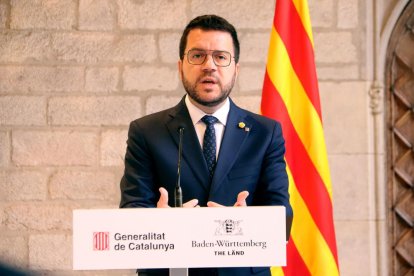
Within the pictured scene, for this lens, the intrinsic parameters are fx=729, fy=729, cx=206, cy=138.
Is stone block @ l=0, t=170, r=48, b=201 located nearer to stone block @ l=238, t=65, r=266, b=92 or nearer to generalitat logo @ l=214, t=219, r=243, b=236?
stone block @ l=238, t=65, r=266, b=92

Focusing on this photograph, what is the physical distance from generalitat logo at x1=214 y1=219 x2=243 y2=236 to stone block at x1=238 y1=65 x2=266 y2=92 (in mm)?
2233

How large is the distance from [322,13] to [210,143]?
1.90 m

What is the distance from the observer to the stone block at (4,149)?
3686 mm

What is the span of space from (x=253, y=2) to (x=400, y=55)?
2.71 ft

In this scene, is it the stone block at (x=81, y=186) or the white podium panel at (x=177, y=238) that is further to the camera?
the stone block at (x=81, y=186)

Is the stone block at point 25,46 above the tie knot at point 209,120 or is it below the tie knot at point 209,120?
above

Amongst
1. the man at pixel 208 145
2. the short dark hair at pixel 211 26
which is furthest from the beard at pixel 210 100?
the short dark hair at pixel 211 26

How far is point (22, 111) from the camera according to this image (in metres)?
3.70

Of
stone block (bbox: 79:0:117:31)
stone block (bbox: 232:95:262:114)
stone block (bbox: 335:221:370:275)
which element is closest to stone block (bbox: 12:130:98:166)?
stone block (bbox: 79:0:117:31)

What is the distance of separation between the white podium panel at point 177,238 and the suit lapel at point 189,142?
0.46 m

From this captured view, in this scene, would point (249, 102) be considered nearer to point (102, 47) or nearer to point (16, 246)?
point (102, 47)

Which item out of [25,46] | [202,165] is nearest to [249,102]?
[25,46]

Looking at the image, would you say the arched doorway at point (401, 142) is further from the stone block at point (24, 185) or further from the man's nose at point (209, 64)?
the man's nose at point (209, 64)

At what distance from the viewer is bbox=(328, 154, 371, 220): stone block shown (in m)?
3.66
